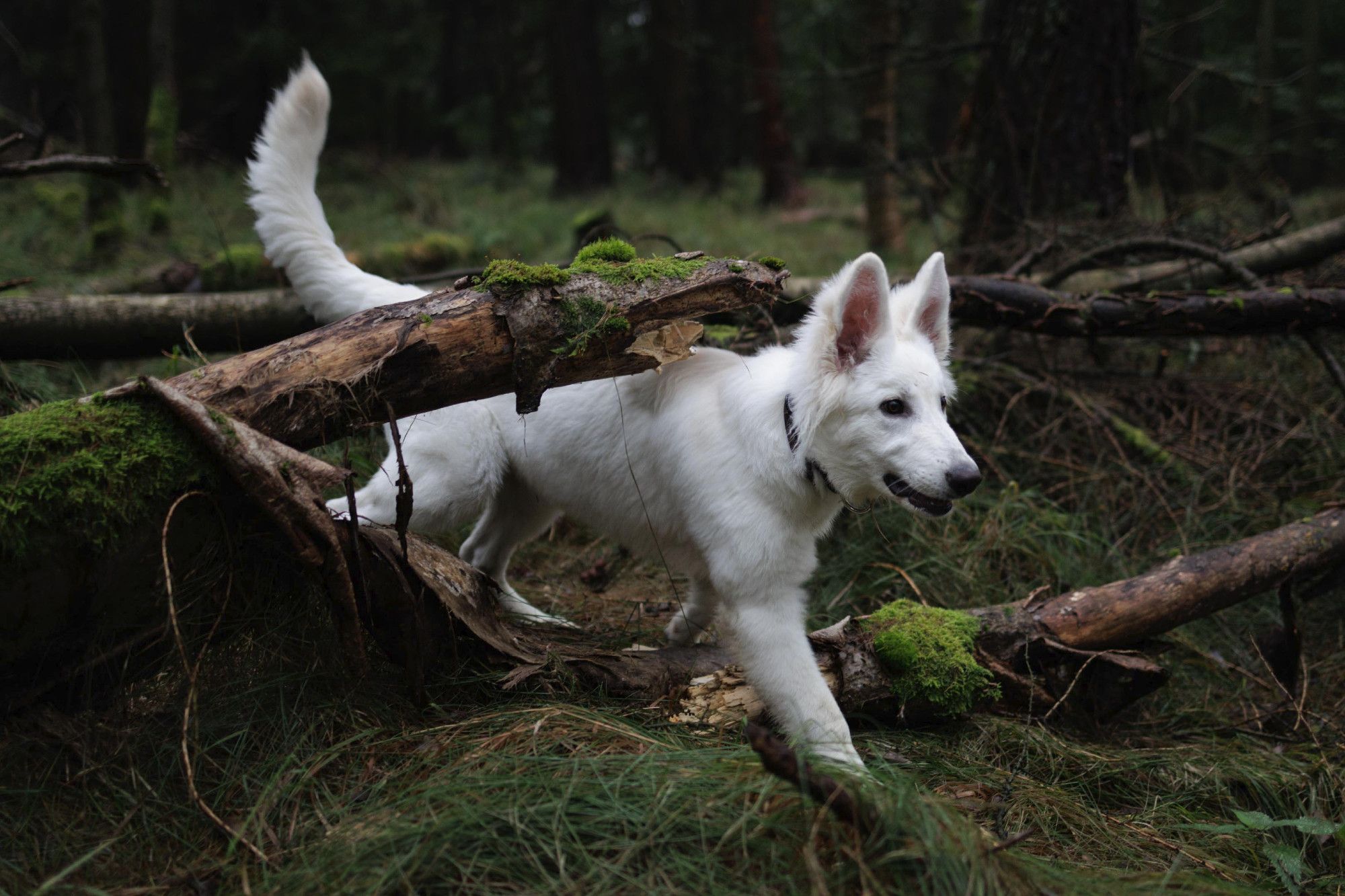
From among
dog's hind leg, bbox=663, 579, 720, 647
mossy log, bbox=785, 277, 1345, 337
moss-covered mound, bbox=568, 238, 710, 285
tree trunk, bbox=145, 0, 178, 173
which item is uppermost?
tree trunk, bbox=145, 0, 178, 173

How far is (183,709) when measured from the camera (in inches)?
98.4

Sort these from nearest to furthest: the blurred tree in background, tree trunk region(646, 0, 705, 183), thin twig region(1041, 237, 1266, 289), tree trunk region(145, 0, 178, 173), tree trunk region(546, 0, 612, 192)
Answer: thin twig region(1041, 237, 1266, 289) < the blurred tree in background < tree trunk region(145, 0, 178, 173) < tree trunk region(546, 0, 612, 192) < tree trunk region(646, 0, 705, 183)

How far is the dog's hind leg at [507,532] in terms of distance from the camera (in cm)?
418

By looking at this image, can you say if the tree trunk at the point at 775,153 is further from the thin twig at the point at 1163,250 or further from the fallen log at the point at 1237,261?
the thin twig at the point at 1163,250

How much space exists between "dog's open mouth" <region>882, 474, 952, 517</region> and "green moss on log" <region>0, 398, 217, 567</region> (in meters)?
2.18

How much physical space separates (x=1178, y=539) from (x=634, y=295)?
367cm

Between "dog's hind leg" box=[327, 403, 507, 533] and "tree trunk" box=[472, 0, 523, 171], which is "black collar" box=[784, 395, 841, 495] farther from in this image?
"tree trunk" box=[472, 0, 523, 171]

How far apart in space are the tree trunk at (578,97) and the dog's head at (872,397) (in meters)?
14.0

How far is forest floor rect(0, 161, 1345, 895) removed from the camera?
2105mm

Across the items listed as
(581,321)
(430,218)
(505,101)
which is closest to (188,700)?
(581,321)

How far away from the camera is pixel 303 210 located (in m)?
3.68

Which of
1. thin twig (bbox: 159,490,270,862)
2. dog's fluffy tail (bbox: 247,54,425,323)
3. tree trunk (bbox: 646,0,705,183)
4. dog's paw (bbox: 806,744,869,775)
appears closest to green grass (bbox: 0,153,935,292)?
tree trunk (bbox: 646,0,705,183)

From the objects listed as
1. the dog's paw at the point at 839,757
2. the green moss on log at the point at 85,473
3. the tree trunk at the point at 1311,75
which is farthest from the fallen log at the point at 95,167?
the tree trunk at the point at 1311,75

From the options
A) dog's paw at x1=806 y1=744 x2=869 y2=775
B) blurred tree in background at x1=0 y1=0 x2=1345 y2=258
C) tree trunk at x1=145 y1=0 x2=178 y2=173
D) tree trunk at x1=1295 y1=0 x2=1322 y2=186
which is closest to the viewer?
dog's paw at x1=806 y1=744 x2=869 y2=775
